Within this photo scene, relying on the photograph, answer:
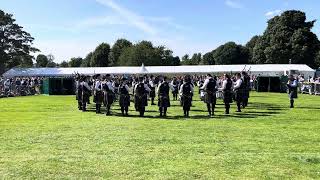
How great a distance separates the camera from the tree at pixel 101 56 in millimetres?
147750

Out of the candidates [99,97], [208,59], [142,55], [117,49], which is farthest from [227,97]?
[117,49]

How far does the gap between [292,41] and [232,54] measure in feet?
102

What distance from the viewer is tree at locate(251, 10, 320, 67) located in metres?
97.4

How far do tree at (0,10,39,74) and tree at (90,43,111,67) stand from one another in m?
48.2

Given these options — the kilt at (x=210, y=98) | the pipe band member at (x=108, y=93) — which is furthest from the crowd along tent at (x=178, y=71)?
the kilt at (x=210, y=98)

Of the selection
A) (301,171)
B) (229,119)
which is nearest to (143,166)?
(301,171)

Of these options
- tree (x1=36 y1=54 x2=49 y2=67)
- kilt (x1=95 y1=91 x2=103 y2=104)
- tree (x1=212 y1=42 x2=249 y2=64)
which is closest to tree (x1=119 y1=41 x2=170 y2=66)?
tree (x1=212 y1=42 x2=249 y2=64)

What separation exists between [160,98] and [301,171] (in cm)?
1446

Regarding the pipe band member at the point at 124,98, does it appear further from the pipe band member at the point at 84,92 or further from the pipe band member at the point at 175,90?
the pipe band member at the point at 175,90

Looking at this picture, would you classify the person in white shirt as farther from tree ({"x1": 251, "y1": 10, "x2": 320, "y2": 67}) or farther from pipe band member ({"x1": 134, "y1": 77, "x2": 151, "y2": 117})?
tree ({"x1": 251, "y1": 10, "x2": 320, "y2": 67})

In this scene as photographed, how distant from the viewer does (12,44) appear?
96.4 m

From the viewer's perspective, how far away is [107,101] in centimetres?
2559

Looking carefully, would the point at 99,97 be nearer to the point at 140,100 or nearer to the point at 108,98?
the point at 108,98

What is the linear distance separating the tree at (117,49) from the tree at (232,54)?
27921 mm
